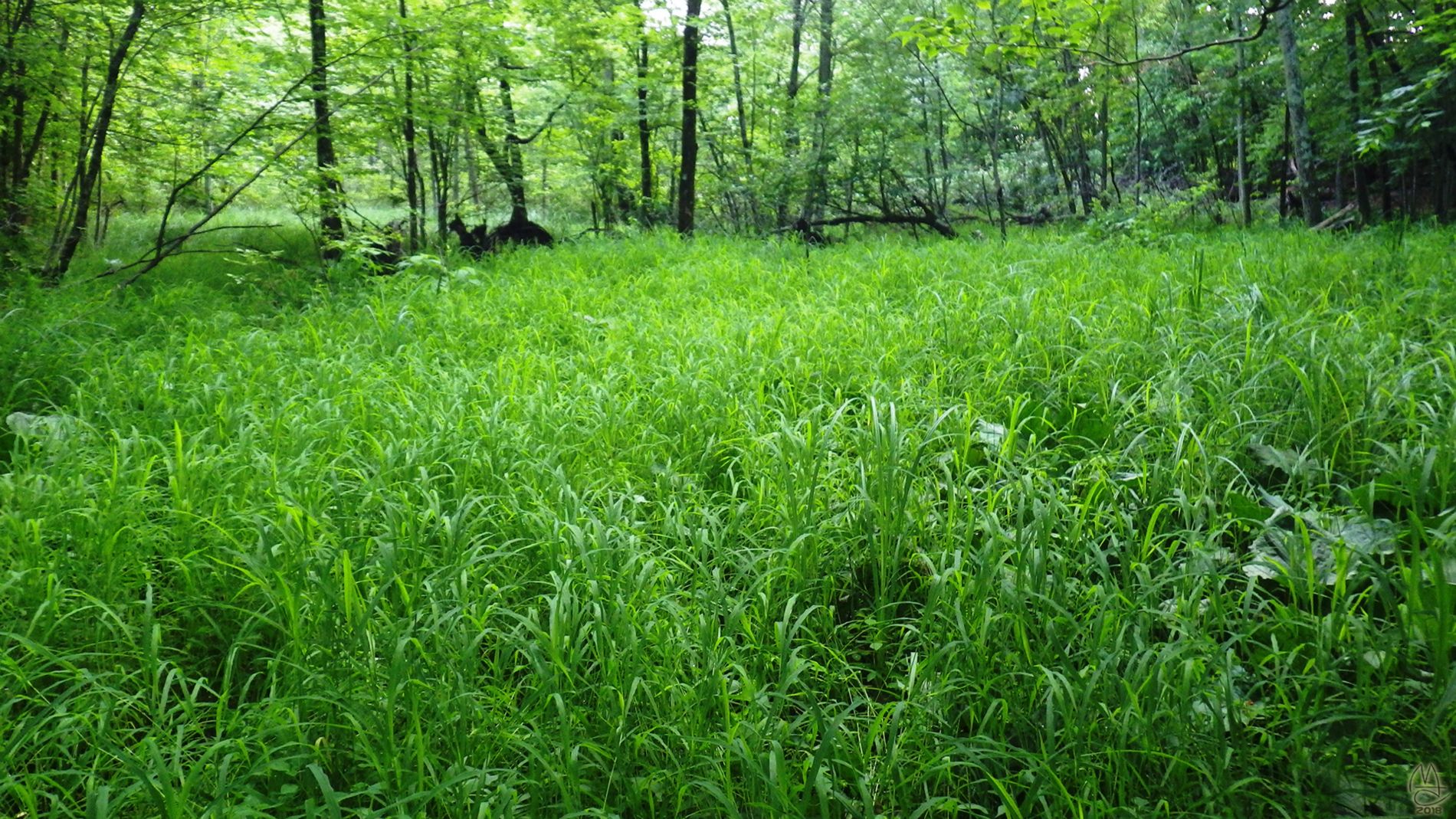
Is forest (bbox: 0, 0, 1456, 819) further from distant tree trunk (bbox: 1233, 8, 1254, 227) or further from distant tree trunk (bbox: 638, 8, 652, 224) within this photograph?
distant tree trunk (bbox: 638, 8, 652, 224)

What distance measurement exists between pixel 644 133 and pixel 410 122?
414 centimetres

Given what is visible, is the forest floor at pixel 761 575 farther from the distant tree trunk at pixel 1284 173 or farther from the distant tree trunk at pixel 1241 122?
the distant tree trunk at pixel 1284 173

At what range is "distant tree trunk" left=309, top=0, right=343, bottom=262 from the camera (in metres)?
6.69

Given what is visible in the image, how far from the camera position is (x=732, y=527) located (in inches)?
92.9

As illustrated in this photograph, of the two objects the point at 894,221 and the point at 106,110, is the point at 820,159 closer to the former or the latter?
the point at 894,221

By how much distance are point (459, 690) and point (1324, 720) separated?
67.9 inches

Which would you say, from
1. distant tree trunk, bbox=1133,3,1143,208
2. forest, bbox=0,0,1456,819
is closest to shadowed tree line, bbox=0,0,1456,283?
distant tree trunk, bbox=1133,3,1143,208

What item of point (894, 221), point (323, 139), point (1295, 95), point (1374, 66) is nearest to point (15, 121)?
point (323, 139)

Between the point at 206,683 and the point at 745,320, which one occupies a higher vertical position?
the point at 745,320

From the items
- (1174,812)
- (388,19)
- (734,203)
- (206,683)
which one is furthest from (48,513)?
(734,203)

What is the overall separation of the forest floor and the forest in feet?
0.05

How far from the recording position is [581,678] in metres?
1.71

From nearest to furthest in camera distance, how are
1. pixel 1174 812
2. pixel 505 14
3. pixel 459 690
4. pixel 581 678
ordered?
1. pixel 1174 812
2. pixel 459 690
3. pixel 581 678
4. pixel 505 14

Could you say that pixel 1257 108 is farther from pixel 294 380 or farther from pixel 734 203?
pixel 294 380
